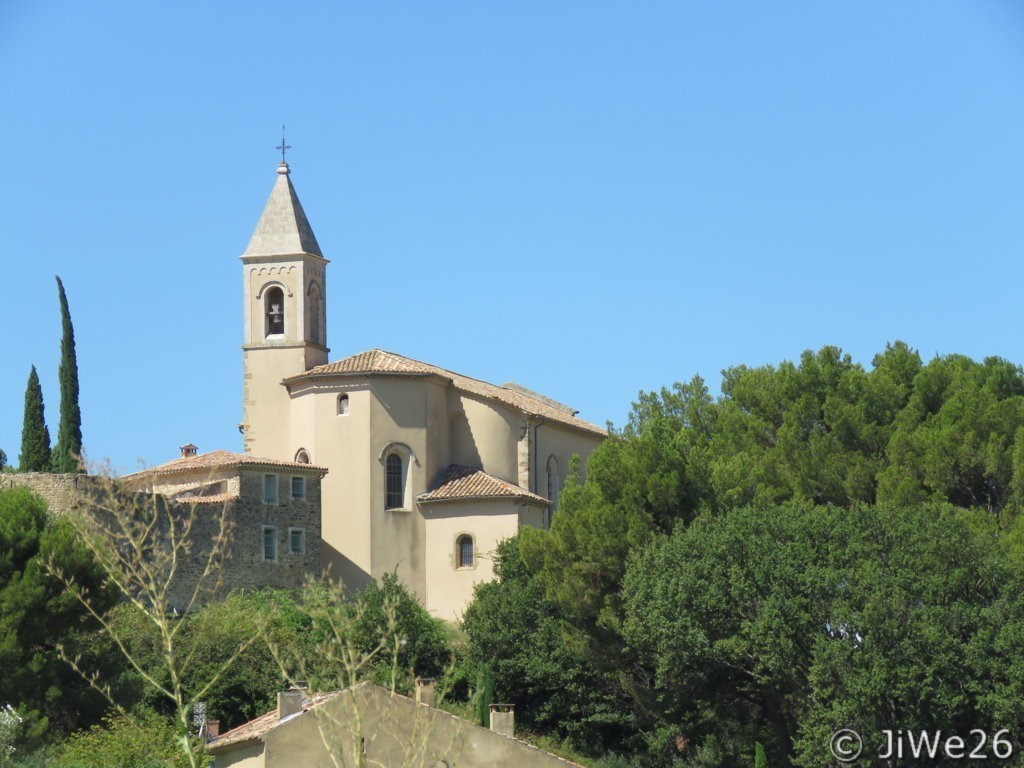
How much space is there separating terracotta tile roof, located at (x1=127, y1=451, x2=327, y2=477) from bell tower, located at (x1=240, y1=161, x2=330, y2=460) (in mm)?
3642

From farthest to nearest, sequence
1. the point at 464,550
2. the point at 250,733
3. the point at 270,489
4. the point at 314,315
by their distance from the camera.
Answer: the point at 314,315 < the point at 464,550 < the point at 270,489 < the point at 250,733

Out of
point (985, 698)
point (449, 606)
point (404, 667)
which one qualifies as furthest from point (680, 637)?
point (449, 606)

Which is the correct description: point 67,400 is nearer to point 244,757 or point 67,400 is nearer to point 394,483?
point 394,483

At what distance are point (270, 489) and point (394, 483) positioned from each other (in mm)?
4187

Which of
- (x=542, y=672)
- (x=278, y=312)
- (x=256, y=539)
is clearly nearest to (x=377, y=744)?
(x=542, y=672)

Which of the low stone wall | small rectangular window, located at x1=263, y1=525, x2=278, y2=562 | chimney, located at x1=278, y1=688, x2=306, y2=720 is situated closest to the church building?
small rectangular window, located at x1=263, y1=525, x2=278, y2=562

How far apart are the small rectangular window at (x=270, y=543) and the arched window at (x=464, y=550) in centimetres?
544

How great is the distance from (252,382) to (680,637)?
74.6 feet

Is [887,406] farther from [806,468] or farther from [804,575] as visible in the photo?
[804,575]

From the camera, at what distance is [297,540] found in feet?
170

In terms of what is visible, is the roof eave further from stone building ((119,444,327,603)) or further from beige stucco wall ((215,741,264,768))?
beige stucco wall ((215,741,264,768))

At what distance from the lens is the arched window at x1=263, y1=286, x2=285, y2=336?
191 feet

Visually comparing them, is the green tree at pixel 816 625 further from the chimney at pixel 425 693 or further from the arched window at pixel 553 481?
the arched window at pixel 553 481

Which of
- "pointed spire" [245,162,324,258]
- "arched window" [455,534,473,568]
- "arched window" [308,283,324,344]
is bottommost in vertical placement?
"arched window" [455,534,473,568]
